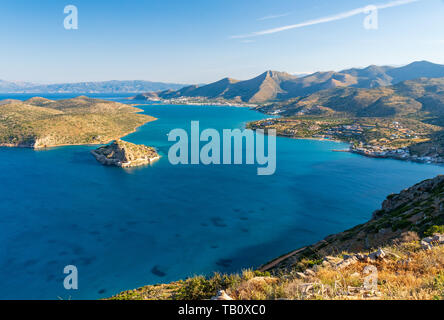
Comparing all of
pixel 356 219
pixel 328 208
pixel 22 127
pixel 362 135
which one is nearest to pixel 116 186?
pixel 328 208

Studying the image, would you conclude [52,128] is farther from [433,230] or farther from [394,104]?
[394,104]

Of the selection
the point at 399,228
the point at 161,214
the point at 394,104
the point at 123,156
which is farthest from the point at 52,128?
the point at 394,104

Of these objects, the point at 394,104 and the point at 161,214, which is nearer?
the point at 161,214

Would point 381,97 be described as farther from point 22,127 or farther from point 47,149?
point 22,127

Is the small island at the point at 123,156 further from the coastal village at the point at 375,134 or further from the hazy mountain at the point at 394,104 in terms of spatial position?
the hazy mountain at the point at 394,104

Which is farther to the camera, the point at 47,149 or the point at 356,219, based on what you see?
the point at 47,149

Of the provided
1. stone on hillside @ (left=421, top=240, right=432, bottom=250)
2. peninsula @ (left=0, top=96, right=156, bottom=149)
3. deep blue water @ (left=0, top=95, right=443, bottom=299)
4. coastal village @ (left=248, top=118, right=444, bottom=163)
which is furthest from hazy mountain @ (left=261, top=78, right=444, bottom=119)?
stone on hillside @ (left=421, top=240, right=432, bottom=250)

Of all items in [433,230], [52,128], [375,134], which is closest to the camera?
[433,230]
